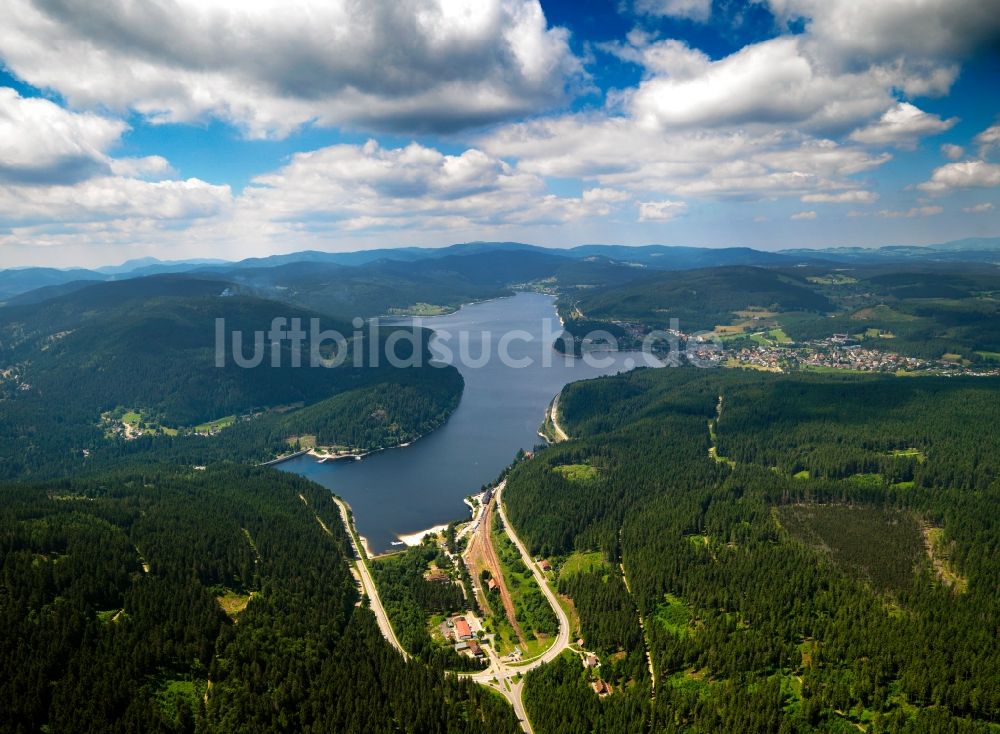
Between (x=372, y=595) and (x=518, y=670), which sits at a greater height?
(x=372, y=595)

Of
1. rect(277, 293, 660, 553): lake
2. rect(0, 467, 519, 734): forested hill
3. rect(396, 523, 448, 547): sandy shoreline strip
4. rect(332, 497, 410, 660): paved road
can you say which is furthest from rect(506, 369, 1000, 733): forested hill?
rect(332, 497, 410, 660): paved road

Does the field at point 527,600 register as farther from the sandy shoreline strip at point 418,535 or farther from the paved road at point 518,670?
the sandy shoreline strip at point 418,535

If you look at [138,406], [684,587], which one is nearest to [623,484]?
[684,587]

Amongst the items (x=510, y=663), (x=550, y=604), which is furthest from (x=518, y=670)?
(x=550, y=604)

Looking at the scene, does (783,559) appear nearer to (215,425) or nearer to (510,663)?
(510,663)

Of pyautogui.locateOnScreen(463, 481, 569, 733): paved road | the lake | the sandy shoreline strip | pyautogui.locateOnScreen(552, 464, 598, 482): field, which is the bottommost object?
pyautogui.locateOnScreen(463, 481, 569, 733): paved road

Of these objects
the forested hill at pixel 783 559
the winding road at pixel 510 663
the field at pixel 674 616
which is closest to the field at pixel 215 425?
the winding road at pixel 510 663

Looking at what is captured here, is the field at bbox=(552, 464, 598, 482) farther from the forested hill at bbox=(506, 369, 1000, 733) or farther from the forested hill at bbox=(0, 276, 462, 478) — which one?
the forested hill at bbox=(0, 276, 462, 478)
